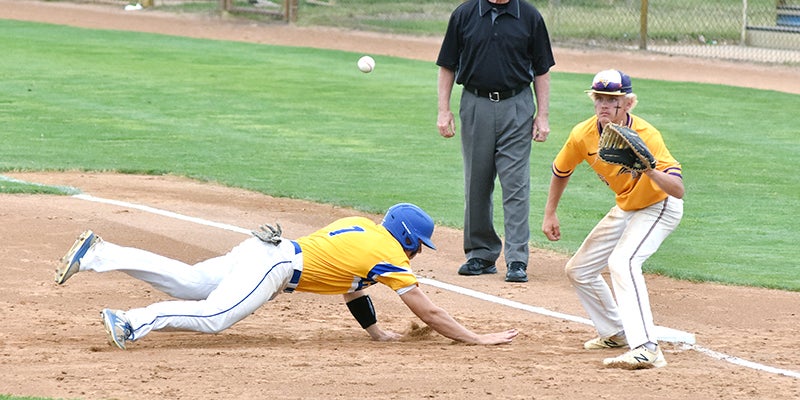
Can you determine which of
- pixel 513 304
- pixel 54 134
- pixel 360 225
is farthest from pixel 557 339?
pixel 54 134

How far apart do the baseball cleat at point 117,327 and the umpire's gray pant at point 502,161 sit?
3.25 m

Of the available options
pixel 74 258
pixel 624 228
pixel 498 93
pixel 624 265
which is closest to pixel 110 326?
pixel 74 258

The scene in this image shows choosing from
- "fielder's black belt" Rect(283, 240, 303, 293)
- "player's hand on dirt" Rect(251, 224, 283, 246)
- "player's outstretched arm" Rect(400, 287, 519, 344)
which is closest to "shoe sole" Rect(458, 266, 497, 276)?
"player's outstretched arm" Rect(400, 287, 519, 344)

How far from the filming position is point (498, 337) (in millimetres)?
6812

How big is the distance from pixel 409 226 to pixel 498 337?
0.84 meters

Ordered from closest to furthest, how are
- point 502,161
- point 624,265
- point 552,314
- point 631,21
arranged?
point 624,265
point 552,314
point 502,161
point 631,21

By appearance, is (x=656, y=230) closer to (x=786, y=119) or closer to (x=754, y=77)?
(x=786, y=119)

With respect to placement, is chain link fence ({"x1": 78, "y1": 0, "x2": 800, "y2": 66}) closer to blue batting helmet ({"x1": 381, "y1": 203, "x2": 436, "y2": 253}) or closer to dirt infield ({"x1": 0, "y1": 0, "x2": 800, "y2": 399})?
dirt infield ({"x1": 0, "y1": 0, "x2": 800, "y2": 399})

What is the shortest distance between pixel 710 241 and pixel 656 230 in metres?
4.01

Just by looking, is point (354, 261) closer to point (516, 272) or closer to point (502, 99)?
point (516, 272)

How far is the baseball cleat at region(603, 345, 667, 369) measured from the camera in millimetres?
6301

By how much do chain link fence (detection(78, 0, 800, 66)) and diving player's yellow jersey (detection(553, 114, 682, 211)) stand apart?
55.0ft

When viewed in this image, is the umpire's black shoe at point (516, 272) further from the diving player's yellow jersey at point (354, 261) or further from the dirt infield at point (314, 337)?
the diving player's yellow jersey at point (354, 261)

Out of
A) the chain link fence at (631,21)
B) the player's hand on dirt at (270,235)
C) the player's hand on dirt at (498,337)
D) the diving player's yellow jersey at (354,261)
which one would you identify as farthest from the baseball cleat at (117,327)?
the chain link fence at (631,21)
